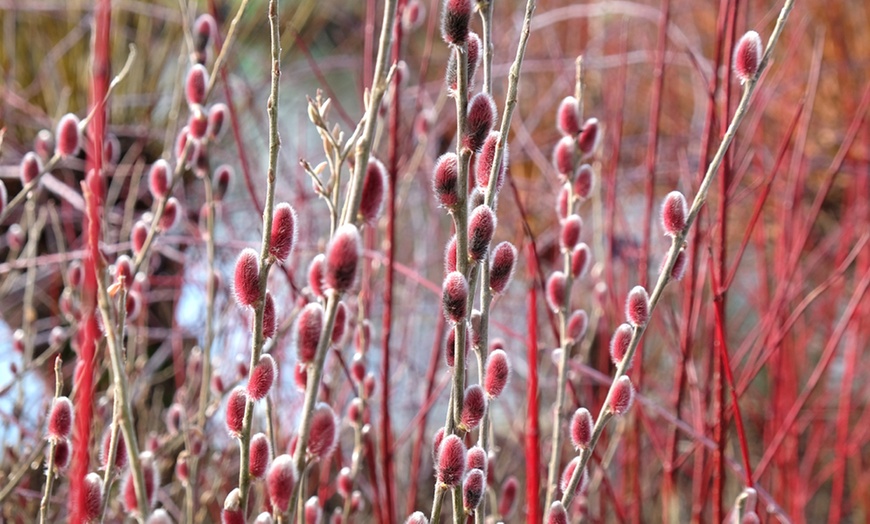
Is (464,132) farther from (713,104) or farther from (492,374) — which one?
(713,104)

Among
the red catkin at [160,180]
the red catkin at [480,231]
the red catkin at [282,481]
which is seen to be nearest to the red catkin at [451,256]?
the red catkin at [480,231]

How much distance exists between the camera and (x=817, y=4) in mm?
1827

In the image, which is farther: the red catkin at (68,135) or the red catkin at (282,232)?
the red catkin at (68,135)

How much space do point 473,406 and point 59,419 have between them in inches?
7.7

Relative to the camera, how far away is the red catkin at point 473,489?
360 mm

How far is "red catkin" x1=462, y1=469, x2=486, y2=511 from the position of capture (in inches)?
14.2

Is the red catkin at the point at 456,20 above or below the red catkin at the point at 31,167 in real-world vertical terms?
above

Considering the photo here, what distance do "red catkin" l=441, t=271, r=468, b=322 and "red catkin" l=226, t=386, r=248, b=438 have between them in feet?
0.31

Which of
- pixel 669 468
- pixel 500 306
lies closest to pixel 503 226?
pixel 500 306

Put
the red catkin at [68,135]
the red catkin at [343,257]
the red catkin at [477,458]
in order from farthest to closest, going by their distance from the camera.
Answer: the red catkin at [68,135]
the red catkin at [477,458]
the red catkin at [343,257]

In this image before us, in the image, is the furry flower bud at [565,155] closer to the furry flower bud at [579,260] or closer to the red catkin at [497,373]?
the furry flower bud at [579,260]

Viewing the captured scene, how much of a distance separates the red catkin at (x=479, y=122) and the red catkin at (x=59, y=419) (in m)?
0.22

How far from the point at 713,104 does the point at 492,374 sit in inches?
12.4

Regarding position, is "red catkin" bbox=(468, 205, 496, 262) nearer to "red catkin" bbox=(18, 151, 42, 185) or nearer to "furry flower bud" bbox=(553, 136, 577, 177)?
"furry flower bud" bbox=(553, 136, 577, 177)
